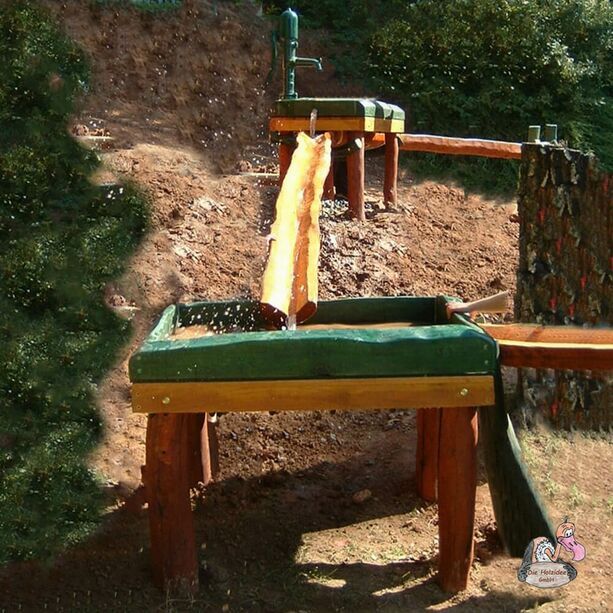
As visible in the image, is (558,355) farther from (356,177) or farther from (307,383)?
(356,177)

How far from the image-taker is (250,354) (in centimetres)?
320

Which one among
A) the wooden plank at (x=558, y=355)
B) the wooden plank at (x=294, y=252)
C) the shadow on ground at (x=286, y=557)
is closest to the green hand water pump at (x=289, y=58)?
the wooden plank at (x=294, y=252)

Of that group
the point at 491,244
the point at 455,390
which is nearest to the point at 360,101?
the point at 491,244

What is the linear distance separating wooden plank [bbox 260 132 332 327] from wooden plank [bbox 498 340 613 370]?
78 cm

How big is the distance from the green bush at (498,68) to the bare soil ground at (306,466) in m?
2.24

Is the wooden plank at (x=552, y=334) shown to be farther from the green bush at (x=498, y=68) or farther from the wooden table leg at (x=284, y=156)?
the green bush at (x=498, y=68)

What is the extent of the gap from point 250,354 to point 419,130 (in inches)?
345

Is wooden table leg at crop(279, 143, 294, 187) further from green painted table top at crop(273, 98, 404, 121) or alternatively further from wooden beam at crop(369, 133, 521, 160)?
wooden beam at crop(369, 133, 521, 160)

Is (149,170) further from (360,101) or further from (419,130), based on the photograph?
(419,130)

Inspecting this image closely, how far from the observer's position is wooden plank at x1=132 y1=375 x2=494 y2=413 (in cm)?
323

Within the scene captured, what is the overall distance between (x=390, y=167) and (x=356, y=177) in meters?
0.65

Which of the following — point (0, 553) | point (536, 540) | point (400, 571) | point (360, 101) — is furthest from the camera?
point (360, 101)

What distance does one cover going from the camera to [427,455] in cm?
435

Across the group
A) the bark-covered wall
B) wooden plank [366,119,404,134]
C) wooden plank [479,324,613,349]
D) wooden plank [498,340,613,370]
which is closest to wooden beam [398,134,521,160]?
wooden plank [366,119,404,134]
